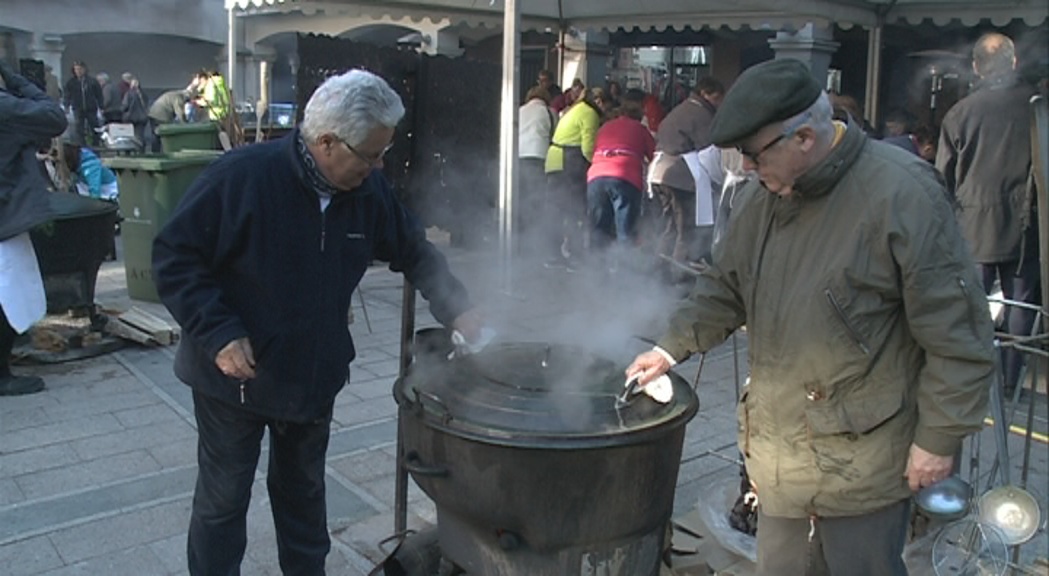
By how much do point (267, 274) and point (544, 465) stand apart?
999 mm

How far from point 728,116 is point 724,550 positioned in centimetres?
200

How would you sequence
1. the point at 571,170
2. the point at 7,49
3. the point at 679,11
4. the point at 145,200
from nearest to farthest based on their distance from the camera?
the point at 7,49 → the point at 145,200 → the point at 679,11 → the point at 571,170

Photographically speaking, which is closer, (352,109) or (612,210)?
(352,109)

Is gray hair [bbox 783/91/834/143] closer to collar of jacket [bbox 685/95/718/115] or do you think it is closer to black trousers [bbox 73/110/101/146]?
collar of jacket [bbox 685/95/718/115]

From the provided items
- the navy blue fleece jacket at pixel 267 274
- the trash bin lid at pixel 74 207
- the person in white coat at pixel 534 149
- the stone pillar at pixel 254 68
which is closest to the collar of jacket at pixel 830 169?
the navy blue fleece jacket at pixel 267 274

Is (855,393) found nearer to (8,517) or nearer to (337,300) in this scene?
(337,300)

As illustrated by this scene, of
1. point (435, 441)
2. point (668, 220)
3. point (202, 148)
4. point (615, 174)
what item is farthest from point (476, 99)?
point (202, 148)

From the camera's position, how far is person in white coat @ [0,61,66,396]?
16.2 ft

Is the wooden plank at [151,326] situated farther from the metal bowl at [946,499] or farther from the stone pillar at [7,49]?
the metal bowl at [946,499]

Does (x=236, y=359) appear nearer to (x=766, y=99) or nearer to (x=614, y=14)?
(x=766, y=99)

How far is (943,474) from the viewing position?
2.18m

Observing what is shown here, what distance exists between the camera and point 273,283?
276 cm

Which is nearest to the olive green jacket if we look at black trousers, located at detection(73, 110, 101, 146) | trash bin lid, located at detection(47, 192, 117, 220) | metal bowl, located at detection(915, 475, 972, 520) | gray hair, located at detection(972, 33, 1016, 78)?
metal bowl, located at detection(915, 475, 972, 520)

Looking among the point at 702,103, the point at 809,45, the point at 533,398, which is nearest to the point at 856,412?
the point at 533,398
